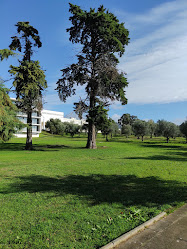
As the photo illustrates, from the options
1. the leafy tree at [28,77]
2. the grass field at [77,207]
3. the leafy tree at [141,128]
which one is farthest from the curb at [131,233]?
the leafy tree at [141,128]

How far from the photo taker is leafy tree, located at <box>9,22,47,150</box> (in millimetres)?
25234

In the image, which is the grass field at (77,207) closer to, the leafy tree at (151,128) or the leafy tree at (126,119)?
the leafy tree at (151,128)

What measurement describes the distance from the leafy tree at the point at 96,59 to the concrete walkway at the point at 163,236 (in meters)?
22.1

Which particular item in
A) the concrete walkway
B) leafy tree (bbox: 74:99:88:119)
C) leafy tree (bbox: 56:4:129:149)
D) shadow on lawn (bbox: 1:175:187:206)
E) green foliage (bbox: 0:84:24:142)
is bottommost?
shadow on lawn (bbox: 1:175:187:206)

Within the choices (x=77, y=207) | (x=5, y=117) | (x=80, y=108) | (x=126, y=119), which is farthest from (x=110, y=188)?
(x=126, y=119)

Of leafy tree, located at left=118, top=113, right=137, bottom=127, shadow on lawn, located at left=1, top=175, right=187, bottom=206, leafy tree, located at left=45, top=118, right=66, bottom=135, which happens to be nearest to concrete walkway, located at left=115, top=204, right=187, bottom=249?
shadow on lawn, located at left=1, top=175, right=187, bottom=206

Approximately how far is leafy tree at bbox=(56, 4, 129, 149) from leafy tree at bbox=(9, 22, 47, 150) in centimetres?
377

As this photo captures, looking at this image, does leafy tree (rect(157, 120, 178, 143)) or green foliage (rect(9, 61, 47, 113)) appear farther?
leafy tree (rect(157, 120, 178, 143))

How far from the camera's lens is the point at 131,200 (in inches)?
258

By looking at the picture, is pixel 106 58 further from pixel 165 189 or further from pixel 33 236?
pixel 33 236

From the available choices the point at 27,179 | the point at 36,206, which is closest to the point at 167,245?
the point at 36,206

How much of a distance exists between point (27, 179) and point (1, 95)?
4.40 metres

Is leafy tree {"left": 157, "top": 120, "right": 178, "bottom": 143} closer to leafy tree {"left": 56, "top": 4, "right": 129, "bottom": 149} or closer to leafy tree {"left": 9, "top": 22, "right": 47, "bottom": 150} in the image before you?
leafy tree {"left": 56, "top": 4, "right": 129, "bottom": 149}

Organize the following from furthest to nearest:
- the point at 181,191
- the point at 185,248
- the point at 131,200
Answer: the point at 181,191
the point at 131,200
the point at 185,248
